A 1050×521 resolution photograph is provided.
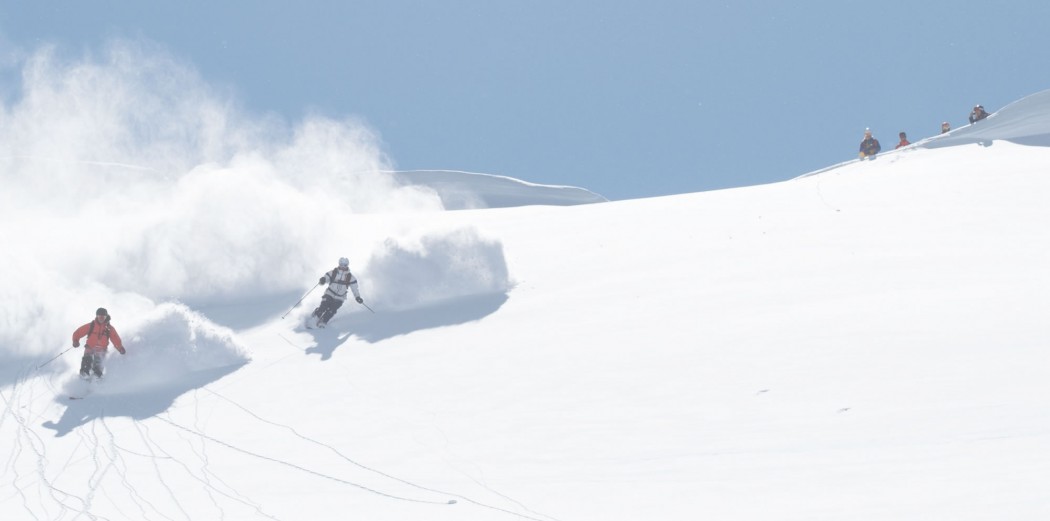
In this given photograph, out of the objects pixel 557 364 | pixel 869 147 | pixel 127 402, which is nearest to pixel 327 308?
pixel 127 402

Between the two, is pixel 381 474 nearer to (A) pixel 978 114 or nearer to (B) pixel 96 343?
(B) pixel 96 343

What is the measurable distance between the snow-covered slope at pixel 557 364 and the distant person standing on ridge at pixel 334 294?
1.23 feet

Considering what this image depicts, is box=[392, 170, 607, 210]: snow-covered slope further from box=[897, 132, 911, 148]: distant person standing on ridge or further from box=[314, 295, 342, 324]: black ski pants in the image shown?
box=[314, 295, 342, 324]: black ski pants

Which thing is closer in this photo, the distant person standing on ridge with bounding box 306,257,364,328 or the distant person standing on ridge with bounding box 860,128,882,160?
the distant person standing on ridge with bounding box 306,257,364,328

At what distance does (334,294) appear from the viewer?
50.2ft

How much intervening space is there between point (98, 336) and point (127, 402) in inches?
46.3

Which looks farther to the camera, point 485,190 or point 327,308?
point 485,190

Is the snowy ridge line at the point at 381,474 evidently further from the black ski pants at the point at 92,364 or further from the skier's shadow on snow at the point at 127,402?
the black ski pants at the point at 92,364

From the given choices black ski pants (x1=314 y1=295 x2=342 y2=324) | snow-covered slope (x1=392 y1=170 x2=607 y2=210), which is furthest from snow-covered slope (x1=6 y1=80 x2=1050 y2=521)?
snow-covered slope (x1=392 y1=170 x2=607 y2=210)

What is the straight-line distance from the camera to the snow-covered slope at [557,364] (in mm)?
7922

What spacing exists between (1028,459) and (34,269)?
15.6 metres

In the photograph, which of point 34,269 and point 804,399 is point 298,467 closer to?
point 804,399

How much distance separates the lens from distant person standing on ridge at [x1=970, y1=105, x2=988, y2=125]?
1101 inches

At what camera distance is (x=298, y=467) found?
31.2 feet
